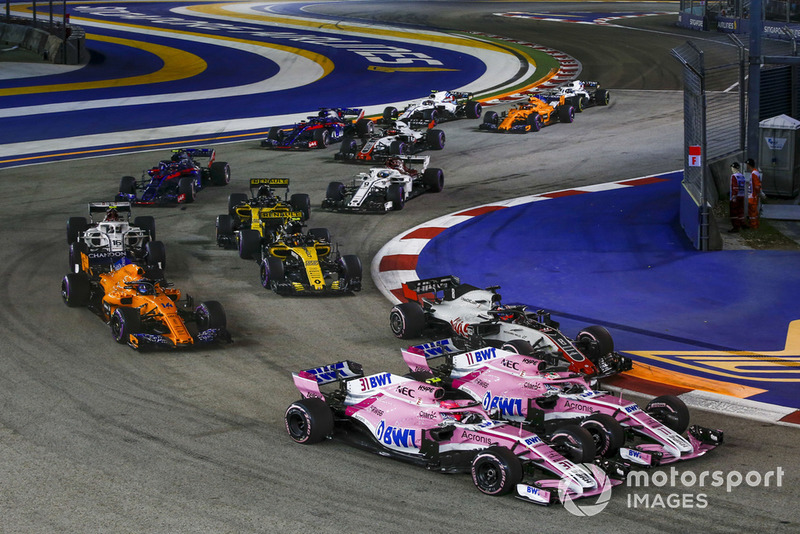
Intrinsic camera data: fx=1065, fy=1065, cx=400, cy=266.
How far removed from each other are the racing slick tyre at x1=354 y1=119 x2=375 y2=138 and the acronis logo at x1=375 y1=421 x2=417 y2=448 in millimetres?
20194

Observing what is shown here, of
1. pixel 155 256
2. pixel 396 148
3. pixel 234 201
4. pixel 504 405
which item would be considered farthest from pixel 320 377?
pixel 396 148

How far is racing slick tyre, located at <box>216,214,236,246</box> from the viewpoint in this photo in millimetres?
20109

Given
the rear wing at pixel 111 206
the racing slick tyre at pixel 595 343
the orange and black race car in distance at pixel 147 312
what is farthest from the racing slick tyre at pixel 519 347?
the rear wing at pixel 111 206

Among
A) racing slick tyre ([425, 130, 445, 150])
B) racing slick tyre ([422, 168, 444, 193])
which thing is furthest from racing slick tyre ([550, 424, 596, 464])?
racing slick tyre ([425, 130, 445, 150])

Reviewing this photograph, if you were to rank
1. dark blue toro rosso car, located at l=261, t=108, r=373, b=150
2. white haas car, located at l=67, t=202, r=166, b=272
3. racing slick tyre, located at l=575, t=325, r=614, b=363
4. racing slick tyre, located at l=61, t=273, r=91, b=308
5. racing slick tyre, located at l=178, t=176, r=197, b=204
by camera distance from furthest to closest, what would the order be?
dark blue toro rosso car, located at l=261, t=108, r=373, b=150 < racing slick tyre, located at l=178, t=176, r=197, b=204 < white haas car, located at l=67, t=202, r=166, b=272 < racing slick tyre, located at l=61, t=273, r=91, b=308 < racing slick tyre, located at l=575, t=325, r=614, b=363

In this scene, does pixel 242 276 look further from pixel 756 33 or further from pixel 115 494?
pixel 756 33

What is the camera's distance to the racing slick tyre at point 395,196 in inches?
912

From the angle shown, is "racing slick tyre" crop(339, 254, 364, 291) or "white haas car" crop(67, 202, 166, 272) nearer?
"racing slick tyre" crop(339, 254, 364, 291)

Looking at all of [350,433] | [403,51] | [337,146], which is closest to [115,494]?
[350,433]

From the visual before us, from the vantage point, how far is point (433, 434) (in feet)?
35.6

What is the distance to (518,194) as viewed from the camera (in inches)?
971

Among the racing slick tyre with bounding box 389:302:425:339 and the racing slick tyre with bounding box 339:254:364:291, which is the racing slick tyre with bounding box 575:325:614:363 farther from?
the racing slick tyre with bounding box 339:254:364:291

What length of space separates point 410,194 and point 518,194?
2524 millimetres

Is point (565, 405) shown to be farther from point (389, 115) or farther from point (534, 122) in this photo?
point (389, 115)
